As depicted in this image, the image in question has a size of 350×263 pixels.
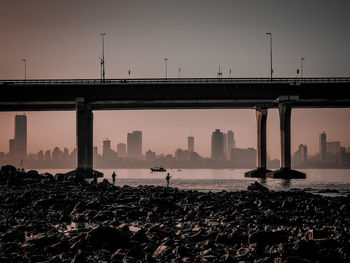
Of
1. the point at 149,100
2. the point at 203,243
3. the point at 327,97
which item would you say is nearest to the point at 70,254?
the point at 203,243

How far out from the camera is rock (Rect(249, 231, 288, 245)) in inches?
812

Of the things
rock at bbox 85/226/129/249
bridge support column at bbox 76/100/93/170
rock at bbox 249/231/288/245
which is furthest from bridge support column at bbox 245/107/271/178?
rock at bbox 85/226/129/249

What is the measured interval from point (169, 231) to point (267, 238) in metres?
4.90

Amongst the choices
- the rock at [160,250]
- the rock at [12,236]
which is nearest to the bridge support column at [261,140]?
the rock at [12,236]

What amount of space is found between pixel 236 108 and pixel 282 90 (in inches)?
537

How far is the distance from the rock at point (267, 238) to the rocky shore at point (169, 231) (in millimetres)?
41

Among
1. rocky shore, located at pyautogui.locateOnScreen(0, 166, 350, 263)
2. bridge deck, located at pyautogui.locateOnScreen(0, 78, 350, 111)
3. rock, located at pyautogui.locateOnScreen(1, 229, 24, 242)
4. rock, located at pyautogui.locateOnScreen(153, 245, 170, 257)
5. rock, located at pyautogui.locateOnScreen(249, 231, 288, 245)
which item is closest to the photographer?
rocky shore, located at pyautogui.locateOnScreen(0, 166, 350, 263)

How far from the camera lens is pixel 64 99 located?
96.8 meters

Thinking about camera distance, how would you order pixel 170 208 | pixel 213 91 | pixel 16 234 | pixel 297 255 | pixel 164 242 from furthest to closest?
pixel 213 91
pixel 170 208
pixel 16 234
pixel 164 242
pixel 297 255

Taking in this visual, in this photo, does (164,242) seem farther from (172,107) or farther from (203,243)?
(172,107)

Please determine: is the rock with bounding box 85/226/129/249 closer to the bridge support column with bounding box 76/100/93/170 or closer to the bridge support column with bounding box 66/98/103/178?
the bridge support column with bounding box 66/98/103/178

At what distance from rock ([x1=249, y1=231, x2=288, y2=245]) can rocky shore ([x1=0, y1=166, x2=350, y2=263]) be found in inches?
1.6

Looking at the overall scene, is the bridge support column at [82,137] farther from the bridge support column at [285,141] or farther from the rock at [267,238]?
the rock at [267,238]

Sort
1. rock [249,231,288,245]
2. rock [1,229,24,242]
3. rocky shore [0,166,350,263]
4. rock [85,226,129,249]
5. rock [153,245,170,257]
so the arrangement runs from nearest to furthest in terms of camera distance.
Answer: rocky shore [0,166,350,263]
rock [153,245,170,257]
rock [85,226,129,249]
rock [249,231,288,245]
rock [1,229,24,242]
